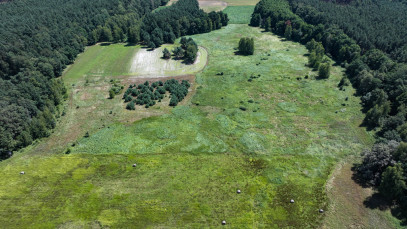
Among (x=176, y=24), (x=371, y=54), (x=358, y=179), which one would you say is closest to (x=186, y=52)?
(x=176, y=24)

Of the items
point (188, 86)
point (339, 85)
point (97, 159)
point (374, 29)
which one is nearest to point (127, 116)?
point (97, 159)

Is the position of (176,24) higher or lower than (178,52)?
higher

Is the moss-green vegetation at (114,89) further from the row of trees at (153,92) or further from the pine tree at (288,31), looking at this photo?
the pine tree at (288,31)

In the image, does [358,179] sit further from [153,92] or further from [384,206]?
[153,92]

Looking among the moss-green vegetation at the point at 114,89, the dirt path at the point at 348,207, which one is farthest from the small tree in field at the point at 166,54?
the dirt path at the point at 348,207

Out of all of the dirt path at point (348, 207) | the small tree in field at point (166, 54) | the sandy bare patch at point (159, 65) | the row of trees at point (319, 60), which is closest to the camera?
the dirt path at point (348, 207)
